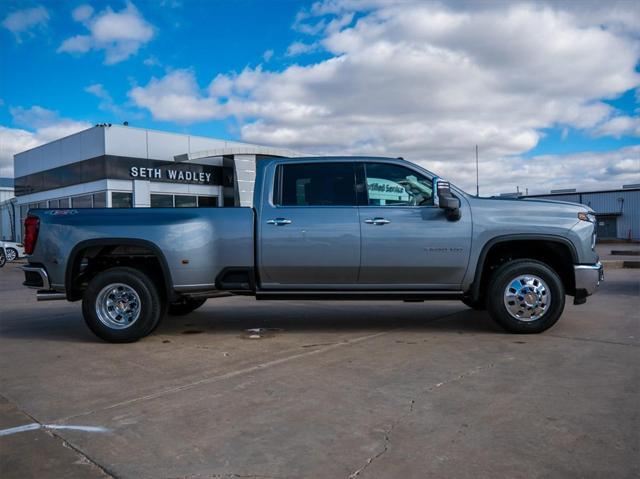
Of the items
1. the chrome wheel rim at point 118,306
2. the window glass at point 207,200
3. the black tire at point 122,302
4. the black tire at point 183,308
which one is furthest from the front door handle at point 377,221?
the window glass at point 207,200

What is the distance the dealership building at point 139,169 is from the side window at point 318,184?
55.4 feet

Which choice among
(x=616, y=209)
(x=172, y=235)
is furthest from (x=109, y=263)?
(x=616, y=209)

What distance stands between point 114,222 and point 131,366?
5.56ft

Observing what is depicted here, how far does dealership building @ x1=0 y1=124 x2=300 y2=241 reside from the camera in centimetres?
2464

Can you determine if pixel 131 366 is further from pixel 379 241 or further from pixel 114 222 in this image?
pixel 379 241

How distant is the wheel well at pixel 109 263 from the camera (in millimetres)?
6102

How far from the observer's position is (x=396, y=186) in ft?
20.9

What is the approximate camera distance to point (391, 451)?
326 centimetres

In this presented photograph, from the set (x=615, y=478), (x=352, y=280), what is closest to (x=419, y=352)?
(x=352, y=280)

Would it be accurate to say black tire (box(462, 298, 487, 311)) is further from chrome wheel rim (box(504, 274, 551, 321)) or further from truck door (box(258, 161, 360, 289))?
truck door (box(258, 161, 360, 289))

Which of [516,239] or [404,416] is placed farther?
[516,239]

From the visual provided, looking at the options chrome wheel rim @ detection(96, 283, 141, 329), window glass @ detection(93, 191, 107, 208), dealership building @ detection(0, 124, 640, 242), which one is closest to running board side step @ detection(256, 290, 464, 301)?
chrome wheel rim @ detection(96, 283, 141, 329)

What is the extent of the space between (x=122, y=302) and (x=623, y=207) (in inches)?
1845

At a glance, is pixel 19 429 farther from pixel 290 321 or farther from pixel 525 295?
pixel 525 295
